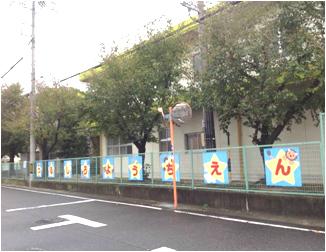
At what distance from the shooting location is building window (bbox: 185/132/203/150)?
18544mm

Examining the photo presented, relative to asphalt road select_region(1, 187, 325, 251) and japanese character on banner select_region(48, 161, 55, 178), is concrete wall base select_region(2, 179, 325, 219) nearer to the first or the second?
asphalt road select_region(1, 187, 325, 251)

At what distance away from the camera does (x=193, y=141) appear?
62.1 ft

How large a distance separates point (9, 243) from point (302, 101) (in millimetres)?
8012

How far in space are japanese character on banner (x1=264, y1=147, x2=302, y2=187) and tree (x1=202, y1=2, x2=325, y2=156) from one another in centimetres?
156

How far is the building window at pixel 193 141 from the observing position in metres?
18.5

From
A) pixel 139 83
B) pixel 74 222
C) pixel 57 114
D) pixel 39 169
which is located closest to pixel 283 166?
pixel 74 222

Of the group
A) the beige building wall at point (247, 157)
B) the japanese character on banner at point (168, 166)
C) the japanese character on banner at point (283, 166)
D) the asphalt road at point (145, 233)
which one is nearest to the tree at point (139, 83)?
the beige building wall at point (247, 157)

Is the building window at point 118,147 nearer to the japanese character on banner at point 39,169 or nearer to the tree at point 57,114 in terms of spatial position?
the tree at point 57,114

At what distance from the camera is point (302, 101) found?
35.7ft

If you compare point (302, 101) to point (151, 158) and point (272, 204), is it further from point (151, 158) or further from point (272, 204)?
point (151, 158)

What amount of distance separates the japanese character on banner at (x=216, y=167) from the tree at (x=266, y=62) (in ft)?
4.24

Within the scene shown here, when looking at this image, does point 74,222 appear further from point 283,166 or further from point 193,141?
point 193,141

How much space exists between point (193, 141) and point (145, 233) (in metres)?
11.3

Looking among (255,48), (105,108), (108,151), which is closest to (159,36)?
(105,108)
